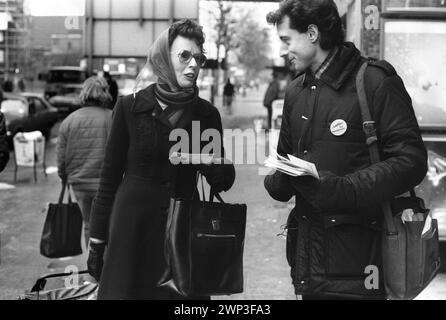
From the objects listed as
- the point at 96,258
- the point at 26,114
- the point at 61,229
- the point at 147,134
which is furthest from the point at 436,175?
the point at 26,114

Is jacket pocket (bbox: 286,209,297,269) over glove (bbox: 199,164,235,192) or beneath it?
beneath

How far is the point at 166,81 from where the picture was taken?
349 centimetres

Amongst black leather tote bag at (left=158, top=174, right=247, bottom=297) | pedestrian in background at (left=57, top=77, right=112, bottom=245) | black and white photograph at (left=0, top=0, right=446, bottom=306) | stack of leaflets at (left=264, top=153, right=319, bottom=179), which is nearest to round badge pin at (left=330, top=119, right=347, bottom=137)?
black and white photograph at (left=0, top=0, right=446, bottom=306)

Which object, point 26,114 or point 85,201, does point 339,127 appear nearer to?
point 85,201

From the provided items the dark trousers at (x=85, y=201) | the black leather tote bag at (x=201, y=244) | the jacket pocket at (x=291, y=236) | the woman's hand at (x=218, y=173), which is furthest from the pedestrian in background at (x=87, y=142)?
the jacket pocket at (x=291, y=236)

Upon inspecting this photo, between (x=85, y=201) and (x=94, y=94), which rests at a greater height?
(x=94, y=94)

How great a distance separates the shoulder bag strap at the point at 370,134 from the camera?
8.82 ft

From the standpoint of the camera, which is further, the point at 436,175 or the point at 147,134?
the point at 436,175

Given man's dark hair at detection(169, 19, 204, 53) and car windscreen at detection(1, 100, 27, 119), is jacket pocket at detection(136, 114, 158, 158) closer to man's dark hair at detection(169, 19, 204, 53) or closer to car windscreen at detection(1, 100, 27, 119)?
man's dark hair at detection(169, 19, 204, 53)

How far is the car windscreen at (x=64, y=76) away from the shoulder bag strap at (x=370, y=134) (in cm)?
3281

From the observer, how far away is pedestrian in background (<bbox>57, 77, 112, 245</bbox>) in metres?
6.61

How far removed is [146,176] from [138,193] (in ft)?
0.28
